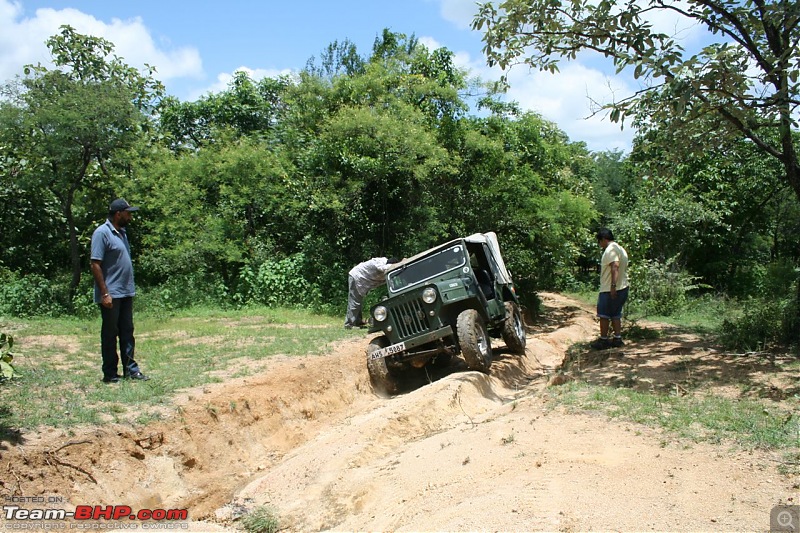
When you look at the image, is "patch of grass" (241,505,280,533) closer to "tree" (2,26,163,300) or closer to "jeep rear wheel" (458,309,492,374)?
"jeep rear wheel" (458,309,492,374)

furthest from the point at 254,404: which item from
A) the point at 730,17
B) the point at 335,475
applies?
the point at 730,17

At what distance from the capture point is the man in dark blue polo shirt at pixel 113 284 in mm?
6820

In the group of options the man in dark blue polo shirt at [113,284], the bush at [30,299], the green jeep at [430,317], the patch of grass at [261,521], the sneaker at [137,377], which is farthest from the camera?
the bush at [30,299]

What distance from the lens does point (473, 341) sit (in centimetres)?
860

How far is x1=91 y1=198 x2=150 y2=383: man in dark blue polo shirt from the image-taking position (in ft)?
22.4

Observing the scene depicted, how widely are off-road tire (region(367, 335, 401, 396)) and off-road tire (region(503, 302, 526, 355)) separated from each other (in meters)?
2.17

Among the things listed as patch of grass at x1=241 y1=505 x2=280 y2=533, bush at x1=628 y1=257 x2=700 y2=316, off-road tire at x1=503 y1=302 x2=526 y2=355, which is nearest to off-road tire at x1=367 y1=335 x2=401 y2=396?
off-road tire at x1=503 y1=302 x2=526 y2=355

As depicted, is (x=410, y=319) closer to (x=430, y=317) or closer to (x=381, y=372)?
(x=430, y=317)

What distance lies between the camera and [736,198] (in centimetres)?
1995

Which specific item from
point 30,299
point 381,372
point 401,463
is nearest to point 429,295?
point 381,372

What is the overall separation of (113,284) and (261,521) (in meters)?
3.22

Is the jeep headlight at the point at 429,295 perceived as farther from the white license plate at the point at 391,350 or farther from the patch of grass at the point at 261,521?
the patch of grass at the point at 261,521

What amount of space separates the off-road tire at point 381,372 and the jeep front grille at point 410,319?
46 cm

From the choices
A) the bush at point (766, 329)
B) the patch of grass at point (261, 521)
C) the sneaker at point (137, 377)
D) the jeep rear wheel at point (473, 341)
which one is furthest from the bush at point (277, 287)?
the patch of grass at point (261, 521)
